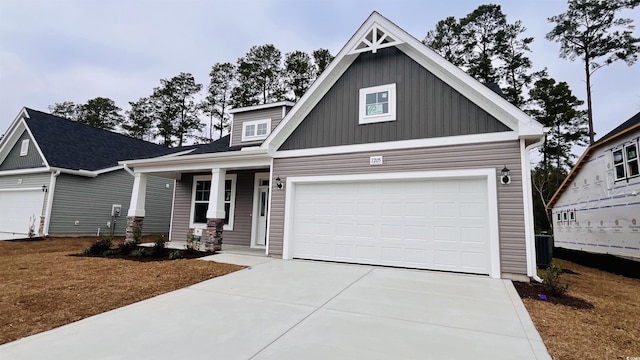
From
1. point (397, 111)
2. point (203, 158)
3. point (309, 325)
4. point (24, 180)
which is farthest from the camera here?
point (24, 180)

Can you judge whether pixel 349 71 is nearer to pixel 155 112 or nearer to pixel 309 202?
pixel 309 202

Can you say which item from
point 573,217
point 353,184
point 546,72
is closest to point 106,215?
point 353,184

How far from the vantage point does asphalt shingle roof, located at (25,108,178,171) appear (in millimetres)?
14367

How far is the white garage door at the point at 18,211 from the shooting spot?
13.9 metres

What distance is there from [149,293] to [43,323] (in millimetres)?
1474

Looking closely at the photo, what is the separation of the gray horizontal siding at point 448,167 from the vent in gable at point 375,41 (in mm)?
2637

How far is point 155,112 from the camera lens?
2777 centimetres

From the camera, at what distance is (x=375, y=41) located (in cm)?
788

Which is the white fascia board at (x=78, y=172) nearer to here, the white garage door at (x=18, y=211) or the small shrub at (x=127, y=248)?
the white garage door at (x=18, y=211)

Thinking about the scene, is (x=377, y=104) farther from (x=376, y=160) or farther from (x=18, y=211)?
→ (x=18, y=211)

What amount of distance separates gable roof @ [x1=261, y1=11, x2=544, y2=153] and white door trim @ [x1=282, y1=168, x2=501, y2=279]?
1.10 metres

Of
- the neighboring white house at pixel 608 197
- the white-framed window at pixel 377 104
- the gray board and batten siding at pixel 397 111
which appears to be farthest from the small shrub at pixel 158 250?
the neighboring white house at pixel 608 197

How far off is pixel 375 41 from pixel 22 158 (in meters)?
17.9

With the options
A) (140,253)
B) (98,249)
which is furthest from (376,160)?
(98,249)
